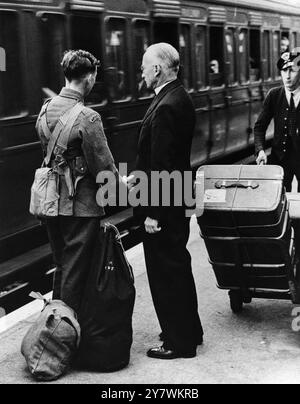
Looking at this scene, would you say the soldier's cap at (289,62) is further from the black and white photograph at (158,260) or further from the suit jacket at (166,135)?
the suit jacket at (166,135)

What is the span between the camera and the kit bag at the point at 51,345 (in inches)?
157

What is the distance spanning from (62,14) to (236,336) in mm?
4043

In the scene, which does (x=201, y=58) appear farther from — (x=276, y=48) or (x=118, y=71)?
(x=276, y=48)

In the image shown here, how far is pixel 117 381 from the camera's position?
3.98 metres

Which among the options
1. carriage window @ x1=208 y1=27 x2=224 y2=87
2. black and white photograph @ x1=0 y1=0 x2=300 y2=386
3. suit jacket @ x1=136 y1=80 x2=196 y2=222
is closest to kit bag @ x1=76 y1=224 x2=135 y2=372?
black and white photograph @ x1=0 y1=0 x2=300 y2=386

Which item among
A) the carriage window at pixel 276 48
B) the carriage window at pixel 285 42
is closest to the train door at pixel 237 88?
the carriage window at pixel 276 48

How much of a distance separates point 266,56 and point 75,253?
11.8 metres

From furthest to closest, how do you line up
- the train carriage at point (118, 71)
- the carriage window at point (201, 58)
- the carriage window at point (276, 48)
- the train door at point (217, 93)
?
1. the carriage window at point (276, 48)
2. the train door at point (217, 93)
3. the carriage window at point (201, 58)
4. the train carriage at point (118, 71)

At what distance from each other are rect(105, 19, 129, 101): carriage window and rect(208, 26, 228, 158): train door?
328 centimetres

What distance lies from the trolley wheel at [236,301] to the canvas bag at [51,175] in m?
1.45

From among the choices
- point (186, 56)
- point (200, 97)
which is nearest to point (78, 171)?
point (186, 56)

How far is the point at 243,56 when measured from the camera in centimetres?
1370

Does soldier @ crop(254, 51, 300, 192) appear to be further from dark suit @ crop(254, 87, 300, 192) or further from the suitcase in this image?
the suitcase
